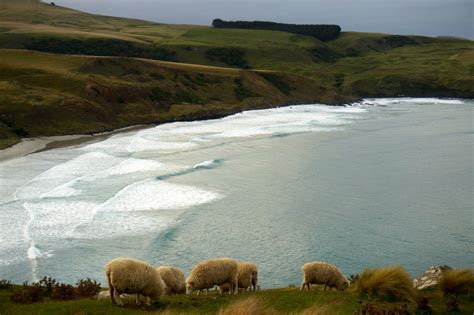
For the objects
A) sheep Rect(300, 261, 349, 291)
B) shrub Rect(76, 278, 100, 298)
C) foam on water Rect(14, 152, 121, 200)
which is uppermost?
sheep Rect(300, 261, 349, 291)

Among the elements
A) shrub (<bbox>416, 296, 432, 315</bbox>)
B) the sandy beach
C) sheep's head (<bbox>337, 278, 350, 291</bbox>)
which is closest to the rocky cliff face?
sheep's head (<bbox>337, 278, 350, 291</bbox>)

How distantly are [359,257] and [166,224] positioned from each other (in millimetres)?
11003

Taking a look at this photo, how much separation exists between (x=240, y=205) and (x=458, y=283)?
70.7 feet

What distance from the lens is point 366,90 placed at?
139125mm

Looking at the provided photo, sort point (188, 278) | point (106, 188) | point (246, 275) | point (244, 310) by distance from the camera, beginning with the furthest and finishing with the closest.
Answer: point (106, 188) → point (246, 275) → point (188, 278) → point (244, 310)

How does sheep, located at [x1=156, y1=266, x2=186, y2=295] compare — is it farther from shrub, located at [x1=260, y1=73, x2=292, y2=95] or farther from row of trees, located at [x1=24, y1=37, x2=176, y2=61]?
row of trees, located at [x1=24, y1=37, x2=176, y2=61]

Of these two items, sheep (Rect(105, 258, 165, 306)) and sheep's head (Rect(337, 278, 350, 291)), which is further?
sheep's head (Rect(337, 278, 350, 291))

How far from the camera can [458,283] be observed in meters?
13.8

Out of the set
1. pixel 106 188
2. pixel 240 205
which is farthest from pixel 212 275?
pixel 106 188

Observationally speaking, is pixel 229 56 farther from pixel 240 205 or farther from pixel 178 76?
pixel 240 205

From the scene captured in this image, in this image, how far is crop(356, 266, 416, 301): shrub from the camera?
1340 centimetres

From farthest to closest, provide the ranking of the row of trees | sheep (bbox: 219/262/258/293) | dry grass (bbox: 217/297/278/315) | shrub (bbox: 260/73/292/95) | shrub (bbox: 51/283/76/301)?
the row of trees → shrub (bbox: 260/73/292/95) → sheep (bbox: 219/262/258/293) → shrub (bbox: 51/283/76/301) → dry grass (bbox: 217/297/278/315)

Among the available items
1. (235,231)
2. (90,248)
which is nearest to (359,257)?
(235,231)

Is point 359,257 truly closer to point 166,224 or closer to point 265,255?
point 265,255
